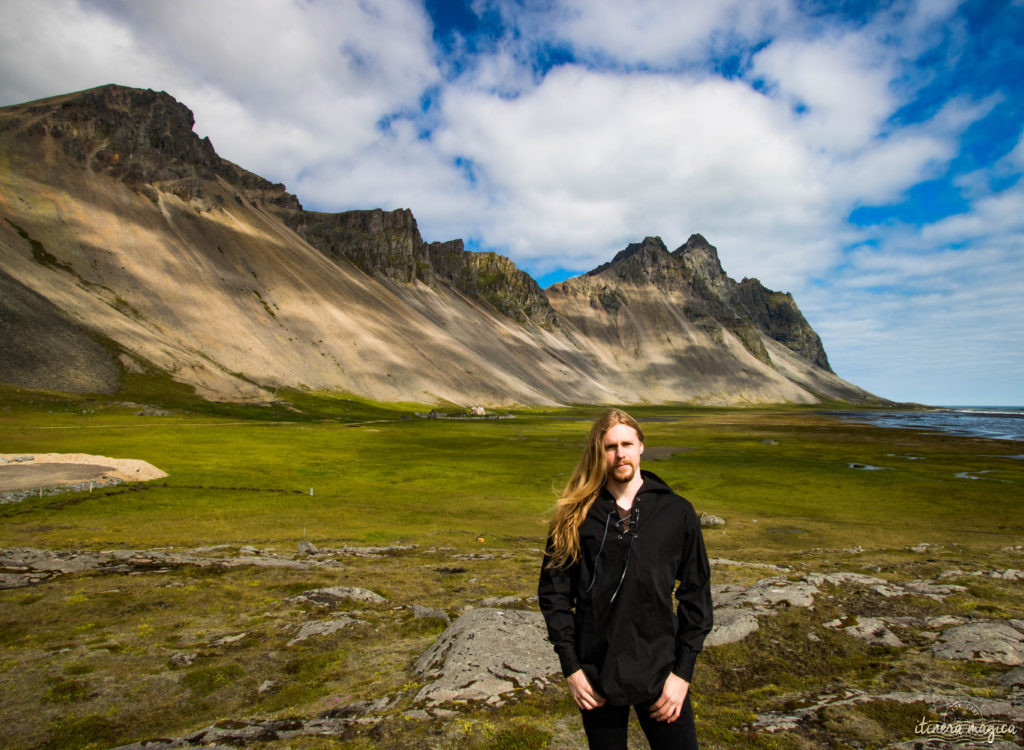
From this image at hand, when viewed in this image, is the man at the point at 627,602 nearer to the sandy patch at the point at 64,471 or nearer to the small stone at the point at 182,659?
the small stone at the point at 182,659

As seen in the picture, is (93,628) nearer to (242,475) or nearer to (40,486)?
(40,486)

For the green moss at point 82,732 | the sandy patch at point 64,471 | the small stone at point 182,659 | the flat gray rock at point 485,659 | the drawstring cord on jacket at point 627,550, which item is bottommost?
the sandy patch at point 64,471

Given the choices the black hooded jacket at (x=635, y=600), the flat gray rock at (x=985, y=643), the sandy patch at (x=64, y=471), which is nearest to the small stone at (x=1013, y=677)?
the flat gray rock at (x=985, y=643)

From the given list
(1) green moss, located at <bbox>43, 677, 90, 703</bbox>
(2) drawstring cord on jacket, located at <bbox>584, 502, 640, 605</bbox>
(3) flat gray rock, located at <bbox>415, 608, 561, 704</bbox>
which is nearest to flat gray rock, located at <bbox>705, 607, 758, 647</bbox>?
(3) flat gray rock, located at <bbox>415, 608, 561, 704</bbox>

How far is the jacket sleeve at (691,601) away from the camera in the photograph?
479 cm

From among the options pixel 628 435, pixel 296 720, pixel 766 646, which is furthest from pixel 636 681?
pixel 766 646

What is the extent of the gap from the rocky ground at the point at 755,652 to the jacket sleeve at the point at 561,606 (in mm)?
3213

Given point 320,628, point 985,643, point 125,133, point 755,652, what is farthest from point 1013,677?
point 125,133

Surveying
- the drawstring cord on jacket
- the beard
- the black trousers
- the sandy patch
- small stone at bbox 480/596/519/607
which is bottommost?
the sandy patch

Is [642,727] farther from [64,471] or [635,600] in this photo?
[64,471]

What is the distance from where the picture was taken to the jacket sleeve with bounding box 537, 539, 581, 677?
4.88 m

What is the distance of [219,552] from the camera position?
18844 mm

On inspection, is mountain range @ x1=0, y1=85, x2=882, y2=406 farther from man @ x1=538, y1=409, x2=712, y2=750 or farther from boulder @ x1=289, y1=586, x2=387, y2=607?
man @ x1=538, y1=409, x2=712, y2=750

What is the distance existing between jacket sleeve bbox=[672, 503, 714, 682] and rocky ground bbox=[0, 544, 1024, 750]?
3345 millimetres
